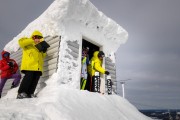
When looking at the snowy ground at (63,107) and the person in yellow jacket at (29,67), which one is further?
the person in yellow jacket at (29,67)

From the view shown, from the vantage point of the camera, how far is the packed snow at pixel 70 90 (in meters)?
3.59

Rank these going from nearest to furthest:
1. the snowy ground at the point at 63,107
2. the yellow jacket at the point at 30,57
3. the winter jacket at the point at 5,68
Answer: the snowy ground at the point at 63,107, the yellow jacket at the point at 30,57, the winter jacket at the point at 5,68

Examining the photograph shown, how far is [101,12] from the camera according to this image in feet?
23.8

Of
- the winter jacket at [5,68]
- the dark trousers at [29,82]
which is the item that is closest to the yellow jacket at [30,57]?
the dark trousers at [29,82]

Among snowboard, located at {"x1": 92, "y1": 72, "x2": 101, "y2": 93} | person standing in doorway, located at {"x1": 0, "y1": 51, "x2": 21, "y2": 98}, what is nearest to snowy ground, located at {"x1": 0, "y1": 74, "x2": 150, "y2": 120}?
snowboard, located at {"x1": 92, "y1": 72, "x2": 101, "y2": 93}

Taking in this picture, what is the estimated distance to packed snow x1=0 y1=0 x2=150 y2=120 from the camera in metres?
3.59

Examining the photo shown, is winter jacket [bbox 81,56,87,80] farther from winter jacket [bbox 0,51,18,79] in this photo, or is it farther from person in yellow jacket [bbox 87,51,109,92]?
winter jacket [bbox 0,51,18,79]

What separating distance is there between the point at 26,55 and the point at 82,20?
245 cm

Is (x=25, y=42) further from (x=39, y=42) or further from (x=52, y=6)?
(x=52, y=6)

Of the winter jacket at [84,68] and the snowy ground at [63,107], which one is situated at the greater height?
the winter jacket at [84,68]

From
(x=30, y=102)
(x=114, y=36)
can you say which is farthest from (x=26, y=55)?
(x=114, y=36)

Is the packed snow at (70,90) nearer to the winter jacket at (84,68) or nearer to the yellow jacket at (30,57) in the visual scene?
the winter jacket at (84,68)

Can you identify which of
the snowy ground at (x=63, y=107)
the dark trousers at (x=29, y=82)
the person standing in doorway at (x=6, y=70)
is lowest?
the snowy ground at (x=63, y=107)

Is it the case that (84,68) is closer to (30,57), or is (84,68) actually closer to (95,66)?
(95,66)
